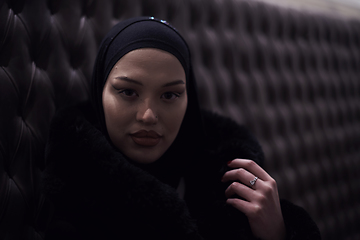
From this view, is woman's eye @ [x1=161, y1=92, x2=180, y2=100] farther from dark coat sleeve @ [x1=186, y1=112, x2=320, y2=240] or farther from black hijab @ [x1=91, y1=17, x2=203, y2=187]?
dark coat sleeve @ [x1=186, y1=112, x2=320, y2=240]

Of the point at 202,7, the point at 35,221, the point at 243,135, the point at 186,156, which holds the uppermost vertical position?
the point at 202,7

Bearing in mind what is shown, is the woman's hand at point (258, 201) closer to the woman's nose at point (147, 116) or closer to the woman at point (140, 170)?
the woman at point (140, 170)

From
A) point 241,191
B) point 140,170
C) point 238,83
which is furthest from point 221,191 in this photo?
point 238,83

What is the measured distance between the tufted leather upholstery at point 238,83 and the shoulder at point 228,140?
32 cm

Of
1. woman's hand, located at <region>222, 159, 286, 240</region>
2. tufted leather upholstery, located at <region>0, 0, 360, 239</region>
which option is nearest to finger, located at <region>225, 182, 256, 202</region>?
woman's hand, located at <region>222, 159, 286, 240</region>

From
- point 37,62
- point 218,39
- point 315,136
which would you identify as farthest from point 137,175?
point 315,136

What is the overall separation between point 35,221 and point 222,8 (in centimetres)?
119

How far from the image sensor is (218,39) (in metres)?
1.27

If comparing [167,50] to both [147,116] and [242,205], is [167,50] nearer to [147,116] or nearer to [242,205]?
[147,116]

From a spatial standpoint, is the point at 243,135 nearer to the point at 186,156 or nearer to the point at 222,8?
the point at 186,156

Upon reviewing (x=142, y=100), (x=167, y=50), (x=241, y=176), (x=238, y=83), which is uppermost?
(x=238, y=83)

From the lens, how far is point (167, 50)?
2.08ft

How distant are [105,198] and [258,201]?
384mm

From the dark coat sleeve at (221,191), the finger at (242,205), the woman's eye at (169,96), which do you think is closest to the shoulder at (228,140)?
the dark coat sleeve at (221,191)
